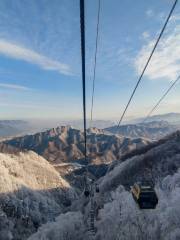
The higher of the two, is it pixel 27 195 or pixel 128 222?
pixel 27 195

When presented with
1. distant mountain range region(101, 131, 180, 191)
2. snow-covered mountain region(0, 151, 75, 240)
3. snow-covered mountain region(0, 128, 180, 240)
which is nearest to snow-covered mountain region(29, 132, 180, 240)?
snow-covered mountain region(0, 128, 180, 240)

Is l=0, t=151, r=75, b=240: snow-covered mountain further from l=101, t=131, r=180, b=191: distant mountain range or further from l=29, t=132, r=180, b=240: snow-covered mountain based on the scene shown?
l=101, t=131, r=180, b=191: distant mountain range

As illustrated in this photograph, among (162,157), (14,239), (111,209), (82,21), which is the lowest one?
(14,239)

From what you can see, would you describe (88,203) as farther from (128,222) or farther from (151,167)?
(128,222)

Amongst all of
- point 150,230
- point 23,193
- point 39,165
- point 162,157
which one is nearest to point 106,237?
point 150,230

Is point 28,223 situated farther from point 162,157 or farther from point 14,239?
point 162,157

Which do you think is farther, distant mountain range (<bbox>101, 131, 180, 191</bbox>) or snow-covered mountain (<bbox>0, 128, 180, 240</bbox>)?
distant mountain range (<bbox>101, 131, 180, 191</bbox>)

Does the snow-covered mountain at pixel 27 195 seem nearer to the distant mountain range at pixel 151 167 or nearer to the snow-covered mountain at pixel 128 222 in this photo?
the snow-covered mountain at pixel 128 222

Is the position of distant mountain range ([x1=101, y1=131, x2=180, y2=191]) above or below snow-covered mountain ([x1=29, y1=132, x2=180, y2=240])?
above

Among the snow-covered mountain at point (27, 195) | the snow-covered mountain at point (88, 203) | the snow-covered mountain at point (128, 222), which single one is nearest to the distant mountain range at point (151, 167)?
the snow-covered mountain at point (88, 203)

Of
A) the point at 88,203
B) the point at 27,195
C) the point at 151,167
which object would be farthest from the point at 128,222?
the point at 27,195

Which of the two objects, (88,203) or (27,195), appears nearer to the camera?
(88,203)
